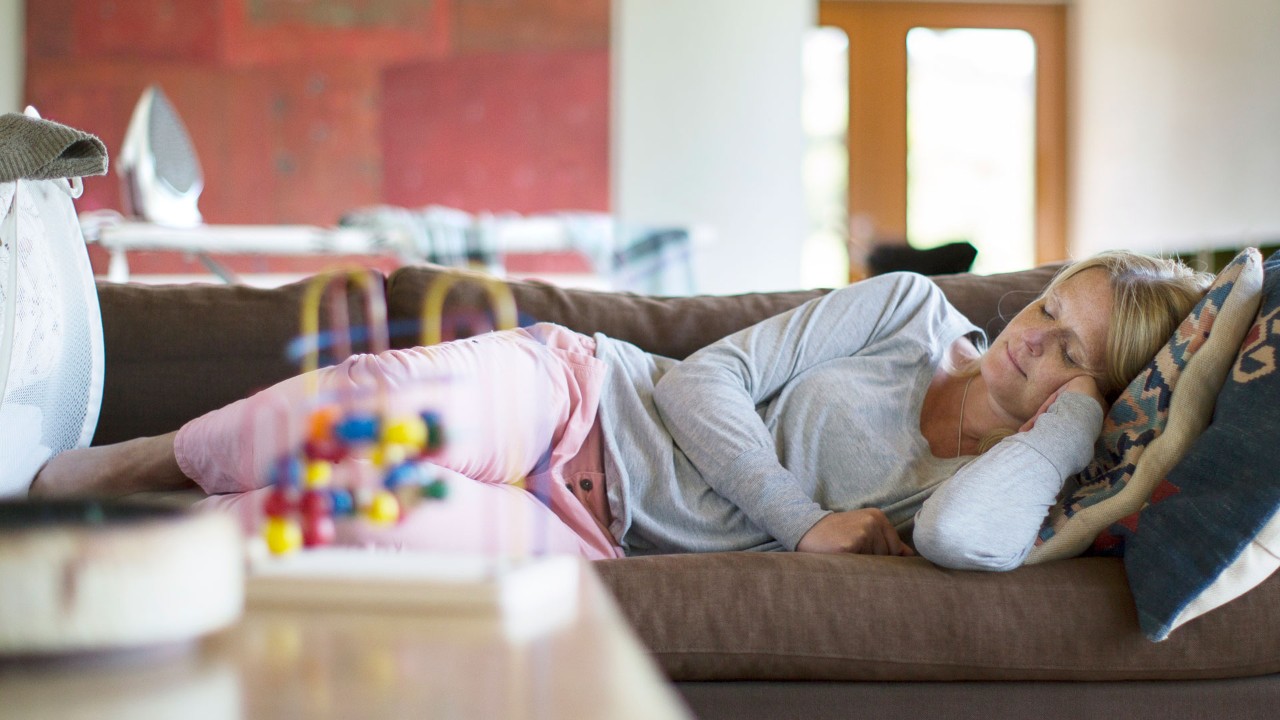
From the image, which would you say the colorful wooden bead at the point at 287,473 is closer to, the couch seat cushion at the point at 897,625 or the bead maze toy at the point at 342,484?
the bead maze toy at the point at 342,484

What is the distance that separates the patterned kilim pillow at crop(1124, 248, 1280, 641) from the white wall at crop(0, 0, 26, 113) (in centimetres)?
489

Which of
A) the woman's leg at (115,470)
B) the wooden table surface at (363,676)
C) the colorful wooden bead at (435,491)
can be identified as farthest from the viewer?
the woman's leg at (115,470)

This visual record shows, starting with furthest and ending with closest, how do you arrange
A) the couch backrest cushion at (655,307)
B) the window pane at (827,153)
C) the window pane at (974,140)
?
the window pane at (974,140) < the window pane at (827,153) < the couch backrest cushion at (655,307)

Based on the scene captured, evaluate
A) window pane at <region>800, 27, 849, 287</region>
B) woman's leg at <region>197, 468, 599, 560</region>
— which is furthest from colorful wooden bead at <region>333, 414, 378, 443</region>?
window pane at <region>800, 27, 849, 287</region>

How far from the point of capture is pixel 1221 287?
4.90 feet

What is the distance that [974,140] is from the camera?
6.31m

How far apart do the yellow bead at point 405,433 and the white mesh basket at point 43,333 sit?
2.93 feet

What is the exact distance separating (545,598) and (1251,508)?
0.96m

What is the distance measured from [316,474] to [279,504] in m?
0.03

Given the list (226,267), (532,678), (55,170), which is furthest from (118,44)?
(532,678)

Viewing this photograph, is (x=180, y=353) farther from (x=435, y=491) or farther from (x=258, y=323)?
(x=435, y=491)

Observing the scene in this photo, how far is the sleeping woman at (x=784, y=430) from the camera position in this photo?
139 centimetres

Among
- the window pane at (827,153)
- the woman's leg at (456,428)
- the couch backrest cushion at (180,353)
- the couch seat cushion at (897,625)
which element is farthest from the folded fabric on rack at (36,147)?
the window pane at (827,153)

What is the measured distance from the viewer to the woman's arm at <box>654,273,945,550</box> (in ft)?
4.89
